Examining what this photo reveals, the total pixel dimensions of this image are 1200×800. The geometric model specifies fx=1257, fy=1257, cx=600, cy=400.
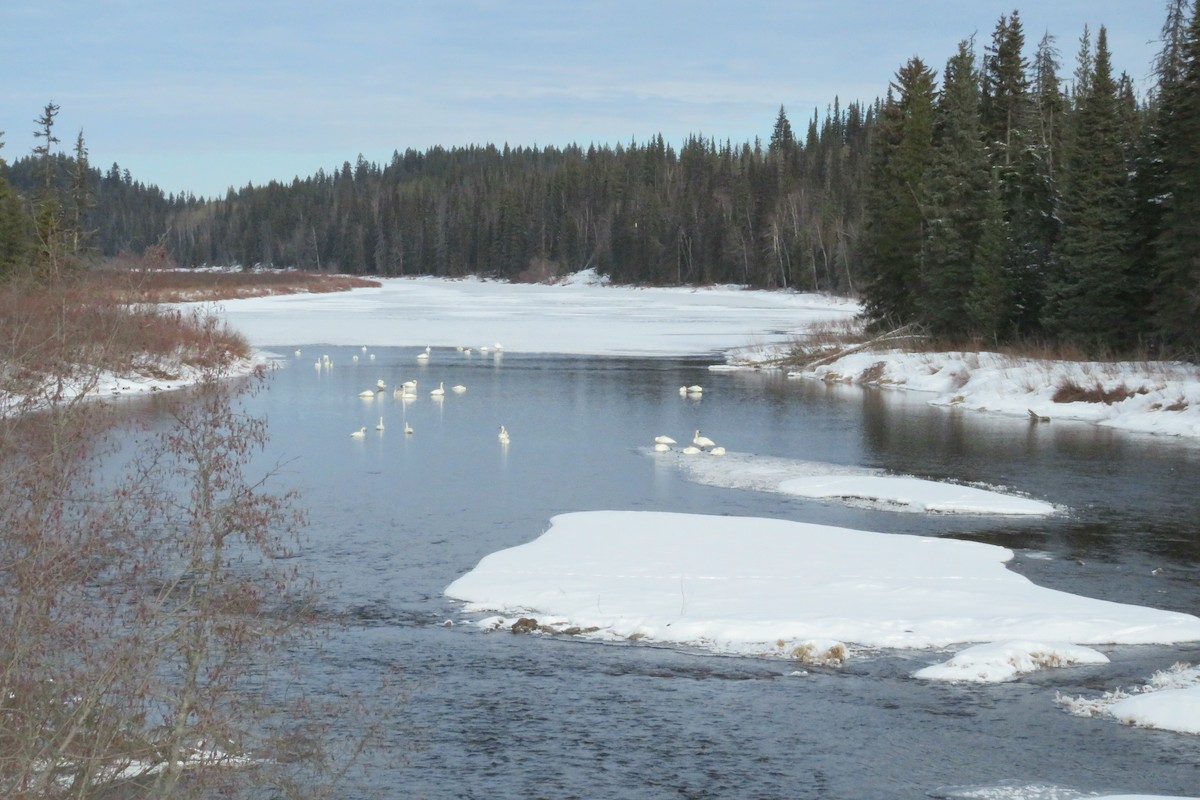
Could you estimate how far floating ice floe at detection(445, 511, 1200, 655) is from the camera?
12492 mm

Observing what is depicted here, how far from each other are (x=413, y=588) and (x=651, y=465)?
9.64 m

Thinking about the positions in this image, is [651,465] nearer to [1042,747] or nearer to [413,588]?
[413,588]

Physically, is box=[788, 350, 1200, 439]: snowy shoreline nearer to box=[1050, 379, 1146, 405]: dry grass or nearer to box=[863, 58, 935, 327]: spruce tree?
box=[1050, 379, 1146, 405]: dry grass

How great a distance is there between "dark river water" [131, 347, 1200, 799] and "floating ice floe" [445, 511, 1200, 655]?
1.66 feet

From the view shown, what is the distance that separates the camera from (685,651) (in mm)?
12062

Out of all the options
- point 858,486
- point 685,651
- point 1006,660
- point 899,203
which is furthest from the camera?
point 899,203

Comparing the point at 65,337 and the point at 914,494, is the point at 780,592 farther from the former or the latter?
the point at 65,337

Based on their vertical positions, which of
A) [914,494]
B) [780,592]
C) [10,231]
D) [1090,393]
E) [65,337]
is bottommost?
[780,592]

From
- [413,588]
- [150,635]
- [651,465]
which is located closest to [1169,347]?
[651,465]

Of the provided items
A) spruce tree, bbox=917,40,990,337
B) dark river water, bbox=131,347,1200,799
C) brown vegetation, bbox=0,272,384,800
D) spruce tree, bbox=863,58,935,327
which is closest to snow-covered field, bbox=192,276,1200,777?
dark river water, bbox=131,347,1200,799

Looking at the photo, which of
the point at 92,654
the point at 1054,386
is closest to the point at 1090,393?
the point at 1054,386

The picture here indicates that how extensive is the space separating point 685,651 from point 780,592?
2.23 meters

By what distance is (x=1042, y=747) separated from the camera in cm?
951

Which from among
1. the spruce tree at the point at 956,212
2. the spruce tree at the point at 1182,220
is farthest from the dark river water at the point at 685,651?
the spruce tree at the point at 956,212
